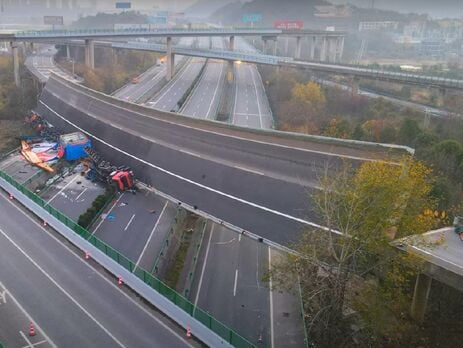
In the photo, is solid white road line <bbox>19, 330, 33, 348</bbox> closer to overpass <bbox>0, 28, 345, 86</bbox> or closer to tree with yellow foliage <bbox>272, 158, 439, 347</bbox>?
tree with yellow foliage <bbox>272, 158, 439, 347</bbox>

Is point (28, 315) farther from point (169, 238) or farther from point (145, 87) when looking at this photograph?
point (145, 87)

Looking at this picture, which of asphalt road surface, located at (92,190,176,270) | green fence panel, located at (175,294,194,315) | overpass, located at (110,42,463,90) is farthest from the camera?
overpass, located at (110,42,463,90)

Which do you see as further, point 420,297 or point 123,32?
point 123,32

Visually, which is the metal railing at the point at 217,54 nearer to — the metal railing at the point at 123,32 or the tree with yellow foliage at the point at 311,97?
the metal railing at the point at 123,32

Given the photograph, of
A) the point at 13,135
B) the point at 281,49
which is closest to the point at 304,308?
the point at 13,135

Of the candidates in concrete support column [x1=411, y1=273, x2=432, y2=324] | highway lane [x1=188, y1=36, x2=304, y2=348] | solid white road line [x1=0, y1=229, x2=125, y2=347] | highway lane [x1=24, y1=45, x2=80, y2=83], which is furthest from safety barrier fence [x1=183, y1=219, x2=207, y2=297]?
highway lane [x1=24, y1=45, x2=80, y2=83]

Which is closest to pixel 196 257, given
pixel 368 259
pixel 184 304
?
pixel 184 304
